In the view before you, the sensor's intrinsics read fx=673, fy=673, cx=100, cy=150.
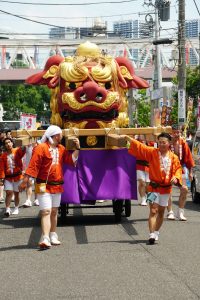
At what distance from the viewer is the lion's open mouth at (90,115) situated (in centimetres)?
1246

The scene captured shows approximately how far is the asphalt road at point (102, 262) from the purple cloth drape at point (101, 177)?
0.59 meters

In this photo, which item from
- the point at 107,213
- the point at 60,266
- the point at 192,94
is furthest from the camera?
the point at 192,94

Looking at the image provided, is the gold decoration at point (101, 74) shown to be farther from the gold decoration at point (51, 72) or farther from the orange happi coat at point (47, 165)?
the orange happi coat at point (47, 165)

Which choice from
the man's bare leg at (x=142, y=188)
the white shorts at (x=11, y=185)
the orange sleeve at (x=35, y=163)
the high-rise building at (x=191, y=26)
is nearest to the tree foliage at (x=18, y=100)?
the high-rise building at (x=191, y=26)

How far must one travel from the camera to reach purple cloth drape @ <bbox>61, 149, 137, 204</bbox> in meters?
11.9

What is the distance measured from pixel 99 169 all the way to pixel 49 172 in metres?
2.37

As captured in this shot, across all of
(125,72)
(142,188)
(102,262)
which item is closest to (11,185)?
(142,188)

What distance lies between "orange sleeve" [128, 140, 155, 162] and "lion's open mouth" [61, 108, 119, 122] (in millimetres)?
2343

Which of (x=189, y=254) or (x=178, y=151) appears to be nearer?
(x=189, y=254)

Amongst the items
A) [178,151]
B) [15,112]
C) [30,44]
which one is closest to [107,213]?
[178,151]

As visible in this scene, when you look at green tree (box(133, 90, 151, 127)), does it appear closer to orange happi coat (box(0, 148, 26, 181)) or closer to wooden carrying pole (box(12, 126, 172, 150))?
orange happi coat (box(0, 148, 26, 181))

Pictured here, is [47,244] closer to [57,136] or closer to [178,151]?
[57,136]

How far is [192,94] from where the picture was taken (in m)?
45.7

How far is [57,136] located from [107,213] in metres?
4.76
